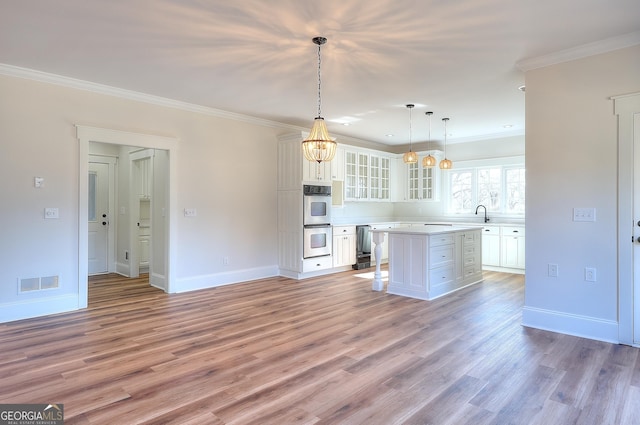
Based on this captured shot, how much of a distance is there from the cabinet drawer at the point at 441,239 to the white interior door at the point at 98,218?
230 inches

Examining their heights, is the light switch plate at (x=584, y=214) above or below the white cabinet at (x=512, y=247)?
above

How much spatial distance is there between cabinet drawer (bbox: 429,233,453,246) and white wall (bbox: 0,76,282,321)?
2.85m

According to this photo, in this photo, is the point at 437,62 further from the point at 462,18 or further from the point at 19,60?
the point at 19,60

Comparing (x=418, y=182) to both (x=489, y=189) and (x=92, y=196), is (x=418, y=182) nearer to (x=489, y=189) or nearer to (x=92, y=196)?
(x=489, y=189)

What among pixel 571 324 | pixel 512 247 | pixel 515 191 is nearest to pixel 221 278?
pixel 571 324

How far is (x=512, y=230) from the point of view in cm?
680

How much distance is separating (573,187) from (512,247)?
356cm

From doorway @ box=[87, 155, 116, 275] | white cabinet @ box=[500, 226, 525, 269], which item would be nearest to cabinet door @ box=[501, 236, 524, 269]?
white cabinet @ box=[500, 226, 525, 269]

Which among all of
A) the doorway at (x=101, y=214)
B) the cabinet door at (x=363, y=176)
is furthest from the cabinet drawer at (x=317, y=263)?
the doorway at (x=101, y=214)

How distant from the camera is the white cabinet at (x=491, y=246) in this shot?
23.0 feet

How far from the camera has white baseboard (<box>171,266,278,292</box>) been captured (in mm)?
5367

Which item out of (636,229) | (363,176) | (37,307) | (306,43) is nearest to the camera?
(636,229)

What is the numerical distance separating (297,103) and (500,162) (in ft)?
14.9

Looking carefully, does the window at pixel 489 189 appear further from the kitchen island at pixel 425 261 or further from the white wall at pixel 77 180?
the white wall at pixel 77 180
